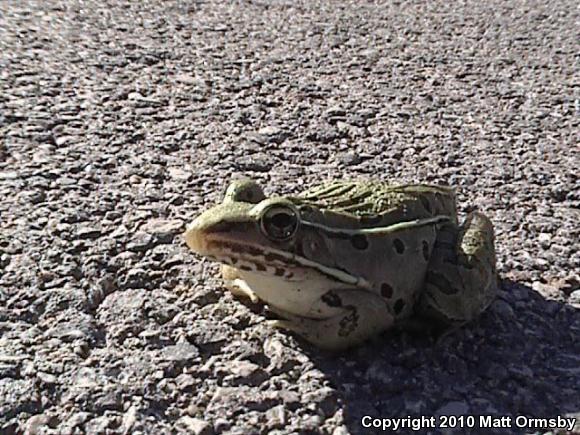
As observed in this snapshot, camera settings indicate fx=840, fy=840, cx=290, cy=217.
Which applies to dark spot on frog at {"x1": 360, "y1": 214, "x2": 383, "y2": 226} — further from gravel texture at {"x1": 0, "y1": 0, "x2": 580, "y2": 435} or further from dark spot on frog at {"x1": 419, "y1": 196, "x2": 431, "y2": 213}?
gravel texture at {"x1": 0, "y1": 0, "x2": 580, "y2": 435}

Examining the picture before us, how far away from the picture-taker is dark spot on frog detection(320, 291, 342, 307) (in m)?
2.32

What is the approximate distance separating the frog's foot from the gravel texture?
0.04m

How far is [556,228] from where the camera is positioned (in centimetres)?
309

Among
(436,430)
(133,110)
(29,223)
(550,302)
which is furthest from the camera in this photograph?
(133,110)

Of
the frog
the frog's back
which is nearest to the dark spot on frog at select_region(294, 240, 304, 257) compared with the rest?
the frog

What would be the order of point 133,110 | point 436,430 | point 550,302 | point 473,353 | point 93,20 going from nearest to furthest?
point 436,430 → point 473,353 → point 550,302 → point 133,110 → point 93,20

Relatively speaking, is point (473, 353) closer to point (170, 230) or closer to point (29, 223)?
point (170, 230)

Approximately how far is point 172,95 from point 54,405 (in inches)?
89.8

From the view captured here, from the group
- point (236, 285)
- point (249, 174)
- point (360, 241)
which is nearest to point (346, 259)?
point (360, 241)

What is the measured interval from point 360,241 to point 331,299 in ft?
0.59

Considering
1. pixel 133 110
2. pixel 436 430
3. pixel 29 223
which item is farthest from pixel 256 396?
pixel 133 110

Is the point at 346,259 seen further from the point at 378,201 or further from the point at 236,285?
the point at 236,285

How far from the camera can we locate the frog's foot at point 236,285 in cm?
255

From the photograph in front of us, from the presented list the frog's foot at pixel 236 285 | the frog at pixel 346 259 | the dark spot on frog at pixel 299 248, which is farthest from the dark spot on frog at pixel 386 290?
the frog's foot at pixel 236 285
